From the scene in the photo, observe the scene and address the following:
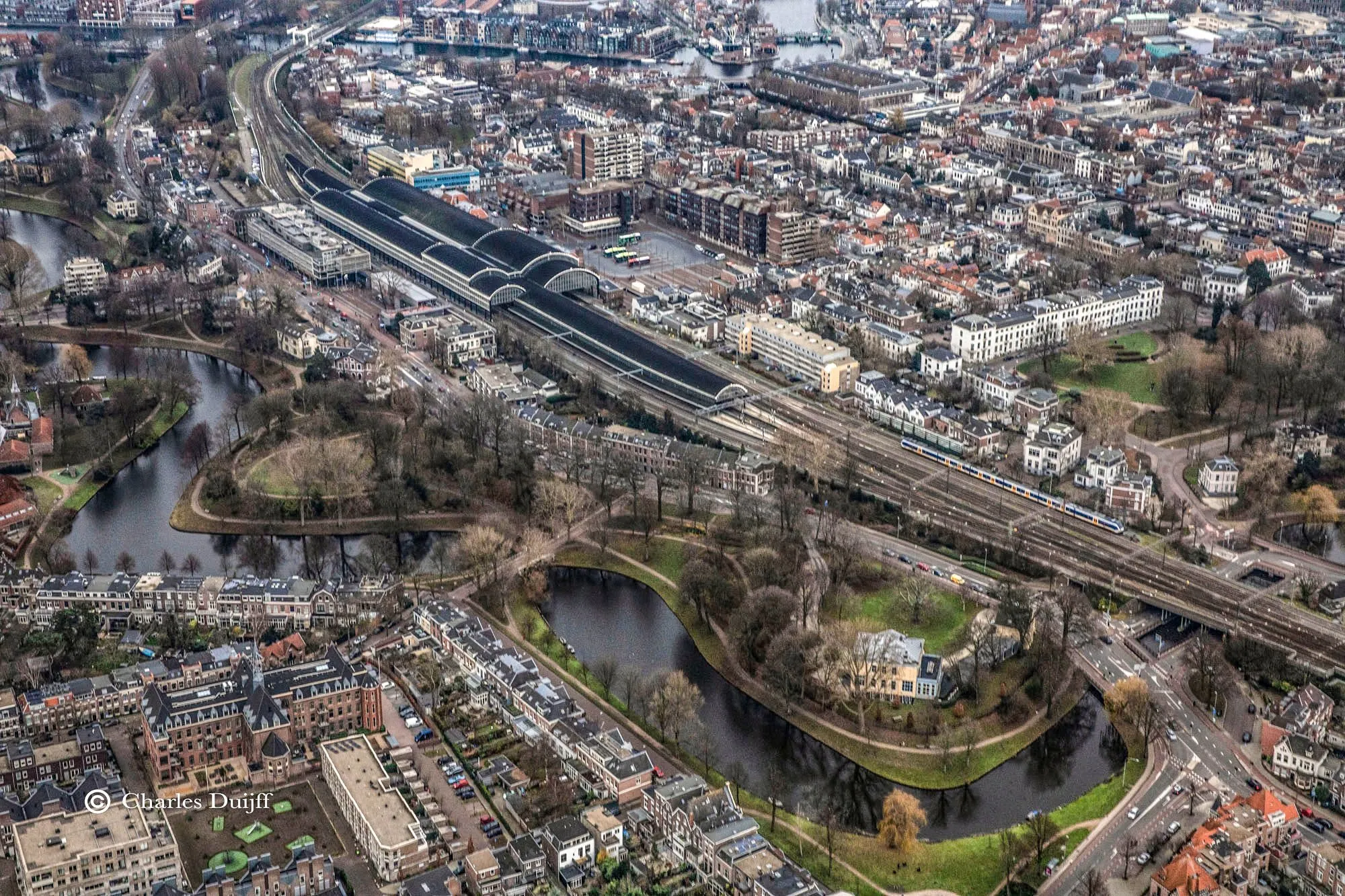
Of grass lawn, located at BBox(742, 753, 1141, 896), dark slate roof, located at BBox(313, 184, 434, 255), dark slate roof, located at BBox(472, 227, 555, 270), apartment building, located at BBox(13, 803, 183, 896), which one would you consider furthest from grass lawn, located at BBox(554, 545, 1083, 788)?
dark slate roof, located at BBox(313, 184, 434, 255)

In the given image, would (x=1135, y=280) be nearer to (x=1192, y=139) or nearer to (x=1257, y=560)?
(x=1257, y=560)

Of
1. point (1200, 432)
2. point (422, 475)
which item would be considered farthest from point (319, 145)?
point (1200, 432)

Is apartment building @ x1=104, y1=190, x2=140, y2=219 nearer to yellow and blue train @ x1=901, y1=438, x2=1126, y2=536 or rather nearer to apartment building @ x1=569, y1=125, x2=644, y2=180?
apartment building @ x1=569, y1=125, x2=644, y2=180

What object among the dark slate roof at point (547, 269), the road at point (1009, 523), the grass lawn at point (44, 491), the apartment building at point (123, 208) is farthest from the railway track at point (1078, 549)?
the apartment building at point (123, 208)

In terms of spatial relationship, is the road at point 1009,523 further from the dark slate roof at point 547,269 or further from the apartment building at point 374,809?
the apartment building at point 374,809

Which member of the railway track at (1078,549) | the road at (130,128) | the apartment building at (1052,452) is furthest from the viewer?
the road at (130,128)

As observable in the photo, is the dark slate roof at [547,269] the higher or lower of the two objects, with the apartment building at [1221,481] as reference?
higher
